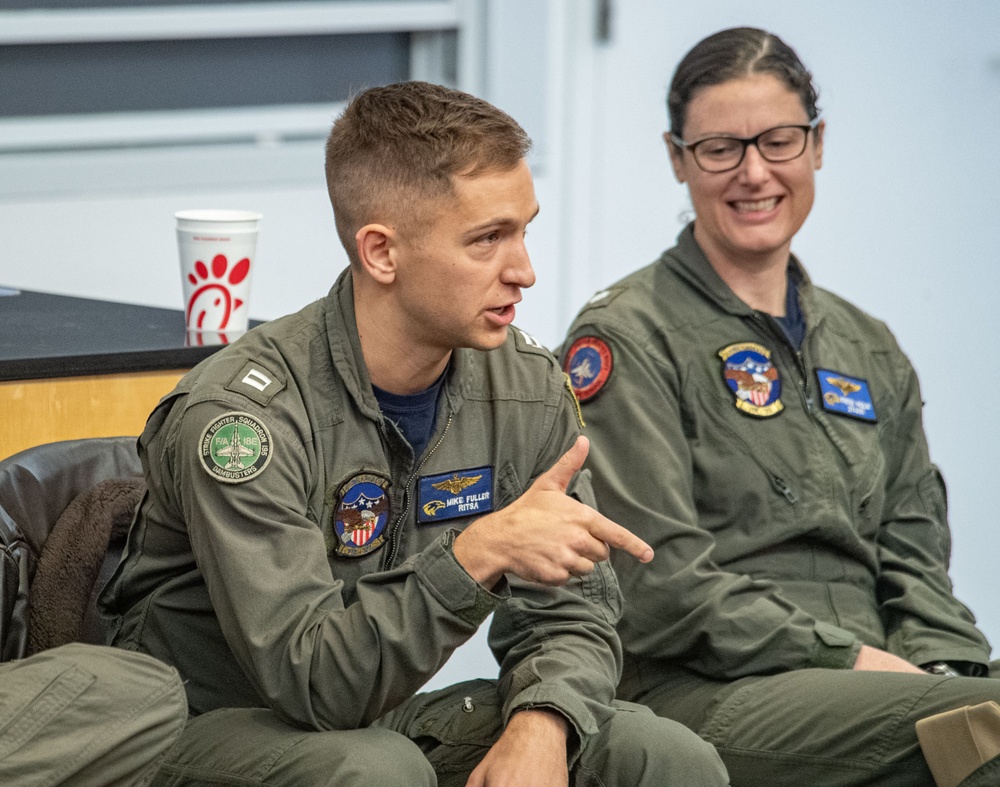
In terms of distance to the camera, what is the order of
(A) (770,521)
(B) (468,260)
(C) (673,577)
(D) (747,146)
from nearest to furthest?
(B) (468,260) < (C) (673,577) < (A) (770,521) < (D) (747,146)

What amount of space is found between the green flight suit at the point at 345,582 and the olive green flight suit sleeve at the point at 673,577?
146 millimetres

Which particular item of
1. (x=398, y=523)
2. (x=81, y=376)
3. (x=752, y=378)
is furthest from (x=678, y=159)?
(x=81, y=376)

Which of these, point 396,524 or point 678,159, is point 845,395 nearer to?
point 678,159

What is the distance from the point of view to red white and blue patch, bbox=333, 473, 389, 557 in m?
1.66

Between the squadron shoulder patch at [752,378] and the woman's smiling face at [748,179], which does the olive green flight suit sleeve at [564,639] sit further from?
the woman's smiling face at [748,179]

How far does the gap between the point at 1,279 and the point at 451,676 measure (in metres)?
1.15

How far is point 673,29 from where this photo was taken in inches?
126

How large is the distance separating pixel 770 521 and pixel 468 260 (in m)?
0.63

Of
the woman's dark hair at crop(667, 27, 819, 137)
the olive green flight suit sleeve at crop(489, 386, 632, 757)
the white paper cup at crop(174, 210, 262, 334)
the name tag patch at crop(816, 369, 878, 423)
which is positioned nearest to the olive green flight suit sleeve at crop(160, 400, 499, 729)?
the olive green flight suit sleeve at crop(489, 386, 632, 757)

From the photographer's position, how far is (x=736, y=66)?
2.13m

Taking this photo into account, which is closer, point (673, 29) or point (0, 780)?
point (0, 780)

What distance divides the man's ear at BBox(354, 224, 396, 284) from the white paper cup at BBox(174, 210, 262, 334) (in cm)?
53

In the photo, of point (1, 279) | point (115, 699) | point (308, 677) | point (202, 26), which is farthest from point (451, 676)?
point (115, 699)

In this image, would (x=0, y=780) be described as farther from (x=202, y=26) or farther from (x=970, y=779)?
(x=202, y=26)
